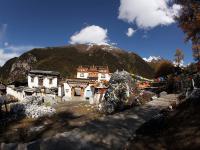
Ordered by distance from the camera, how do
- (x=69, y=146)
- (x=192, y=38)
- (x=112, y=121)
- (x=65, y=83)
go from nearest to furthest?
(x=69, y=146) → (x=112, y=121) → (x=192, y=38) → (x=65, y=83)

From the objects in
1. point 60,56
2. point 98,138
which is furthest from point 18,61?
point 98,138

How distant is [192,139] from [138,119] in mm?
7397

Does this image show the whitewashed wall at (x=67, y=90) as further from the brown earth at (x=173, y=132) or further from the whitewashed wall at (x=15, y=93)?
the brown earth at (x=173, y=132)

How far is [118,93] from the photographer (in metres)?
32.2

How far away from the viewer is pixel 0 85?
230 ft

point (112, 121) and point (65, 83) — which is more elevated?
point (65, 83)

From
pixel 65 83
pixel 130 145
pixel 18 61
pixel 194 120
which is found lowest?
pixel 130 145

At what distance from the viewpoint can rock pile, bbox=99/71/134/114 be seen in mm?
31328

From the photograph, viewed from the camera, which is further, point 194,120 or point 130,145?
point 194,120

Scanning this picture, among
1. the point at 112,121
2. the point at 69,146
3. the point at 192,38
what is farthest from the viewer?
the point at 192,38

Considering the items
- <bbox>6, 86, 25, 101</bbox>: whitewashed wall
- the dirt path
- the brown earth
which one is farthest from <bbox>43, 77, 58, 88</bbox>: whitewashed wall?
the brown earth

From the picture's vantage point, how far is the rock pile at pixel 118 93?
31328 millimetres

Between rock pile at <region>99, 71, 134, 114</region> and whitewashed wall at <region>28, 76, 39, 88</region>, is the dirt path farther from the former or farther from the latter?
whitewashed wall at <region>28, 76, 39, 88</region>

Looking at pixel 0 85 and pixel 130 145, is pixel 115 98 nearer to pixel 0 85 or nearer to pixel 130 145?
pixel 130 145
